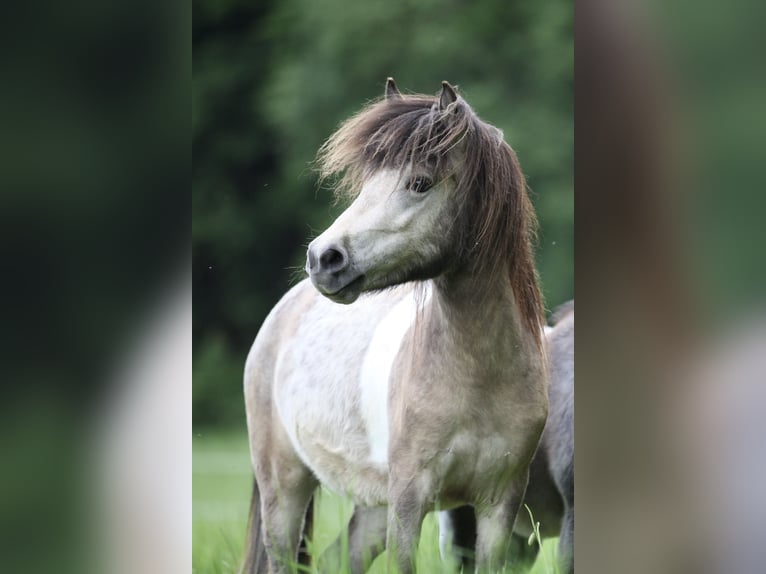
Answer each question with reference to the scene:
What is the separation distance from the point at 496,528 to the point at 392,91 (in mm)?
1029

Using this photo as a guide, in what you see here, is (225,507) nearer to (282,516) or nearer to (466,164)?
(282,516)

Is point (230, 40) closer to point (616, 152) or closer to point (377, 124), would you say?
point (377, 124)

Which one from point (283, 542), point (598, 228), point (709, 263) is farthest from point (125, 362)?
point (283, 542)

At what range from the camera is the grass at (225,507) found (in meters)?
2.13

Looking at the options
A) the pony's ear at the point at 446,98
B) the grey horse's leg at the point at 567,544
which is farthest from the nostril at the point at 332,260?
the grey horse's leg at the point at 567,544

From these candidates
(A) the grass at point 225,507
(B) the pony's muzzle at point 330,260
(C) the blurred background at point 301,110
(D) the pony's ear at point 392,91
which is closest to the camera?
(B) the pony's muzzle at point 330,260

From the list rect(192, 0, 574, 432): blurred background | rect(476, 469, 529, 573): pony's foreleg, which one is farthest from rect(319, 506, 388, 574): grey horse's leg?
rect(192, 0, 574, 432): blurred background

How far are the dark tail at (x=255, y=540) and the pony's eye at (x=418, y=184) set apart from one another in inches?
37.8

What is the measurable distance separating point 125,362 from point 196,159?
3.63 ft

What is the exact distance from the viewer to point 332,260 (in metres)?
1.68

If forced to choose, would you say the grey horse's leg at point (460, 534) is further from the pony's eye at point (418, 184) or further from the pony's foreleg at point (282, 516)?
the pony's eye at point (418, 184)

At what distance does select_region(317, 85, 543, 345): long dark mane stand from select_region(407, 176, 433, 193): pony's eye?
25 millimetres

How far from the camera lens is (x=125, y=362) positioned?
47.2 inches

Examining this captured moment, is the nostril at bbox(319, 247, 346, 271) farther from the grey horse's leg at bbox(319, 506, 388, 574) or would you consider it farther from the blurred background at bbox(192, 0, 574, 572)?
the grey horse's leg at bbox(319, 506, 388, 574)
